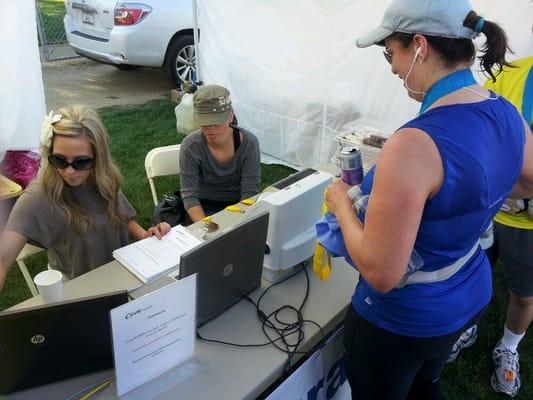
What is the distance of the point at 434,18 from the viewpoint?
0.96 m

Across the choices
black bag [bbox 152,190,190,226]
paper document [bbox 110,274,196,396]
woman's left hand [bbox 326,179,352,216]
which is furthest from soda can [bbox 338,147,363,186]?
black bag [bbox 152,190,190,226]

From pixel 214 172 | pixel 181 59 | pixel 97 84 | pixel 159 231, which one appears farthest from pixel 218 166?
pixel 97 84

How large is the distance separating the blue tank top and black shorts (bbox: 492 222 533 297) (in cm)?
70

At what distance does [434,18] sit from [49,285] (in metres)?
1.21

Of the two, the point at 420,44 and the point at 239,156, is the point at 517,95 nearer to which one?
the point at 420,44

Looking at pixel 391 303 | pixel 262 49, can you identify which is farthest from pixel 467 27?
pixel 262 49

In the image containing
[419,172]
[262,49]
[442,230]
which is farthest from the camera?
[262,49]

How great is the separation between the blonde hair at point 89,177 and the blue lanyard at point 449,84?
1.27m

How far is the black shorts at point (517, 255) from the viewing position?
1.78 meters

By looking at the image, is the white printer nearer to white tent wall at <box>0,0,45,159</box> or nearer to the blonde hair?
the blonde hair

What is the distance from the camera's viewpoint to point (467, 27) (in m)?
0.98

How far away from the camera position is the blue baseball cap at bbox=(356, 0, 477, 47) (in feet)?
3.15

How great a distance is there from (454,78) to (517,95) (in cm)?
86

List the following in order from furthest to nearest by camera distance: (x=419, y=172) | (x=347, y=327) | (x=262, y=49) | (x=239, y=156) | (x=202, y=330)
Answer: (x=262, y=49) < (x=239, y=156) < (x=202, y=330) < (x=347, y=327) < (x=419, y=172)
